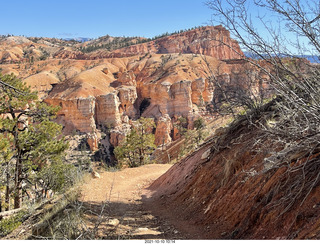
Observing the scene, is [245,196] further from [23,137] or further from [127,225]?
[23,137]

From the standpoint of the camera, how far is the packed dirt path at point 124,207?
174 inches

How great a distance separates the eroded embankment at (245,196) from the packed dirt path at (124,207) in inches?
17.9

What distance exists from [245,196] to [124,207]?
381cm

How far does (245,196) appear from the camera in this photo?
439 centimetres

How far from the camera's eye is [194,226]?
502 centimetres

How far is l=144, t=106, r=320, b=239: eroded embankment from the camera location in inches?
123

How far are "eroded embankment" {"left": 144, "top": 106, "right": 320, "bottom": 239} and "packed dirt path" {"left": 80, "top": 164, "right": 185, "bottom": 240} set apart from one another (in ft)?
1.49

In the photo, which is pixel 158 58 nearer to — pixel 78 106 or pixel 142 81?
pixel 142 81

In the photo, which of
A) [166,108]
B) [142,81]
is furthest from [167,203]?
[142,81]

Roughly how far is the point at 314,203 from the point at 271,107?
11.0 feet

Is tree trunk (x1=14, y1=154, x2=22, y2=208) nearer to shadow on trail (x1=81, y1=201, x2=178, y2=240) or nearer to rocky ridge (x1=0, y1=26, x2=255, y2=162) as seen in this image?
shadow on trail (x1=81, y1=201, x2=178, y2=240)

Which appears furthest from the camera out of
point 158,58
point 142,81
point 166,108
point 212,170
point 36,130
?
point 158,58

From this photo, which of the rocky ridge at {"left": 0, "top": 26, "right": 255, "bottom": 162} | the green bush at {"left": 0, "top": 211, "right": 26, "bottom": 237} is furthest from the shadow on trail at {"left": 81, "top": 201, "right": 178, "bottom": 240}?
the rocky ridge at {"left": 0, "top": 26, "right": 255, "bottom": 162}

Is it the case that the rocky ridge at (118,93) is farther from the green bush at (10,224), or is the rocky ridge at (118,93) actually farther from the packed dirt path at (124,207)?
the green bush at (10,224)
